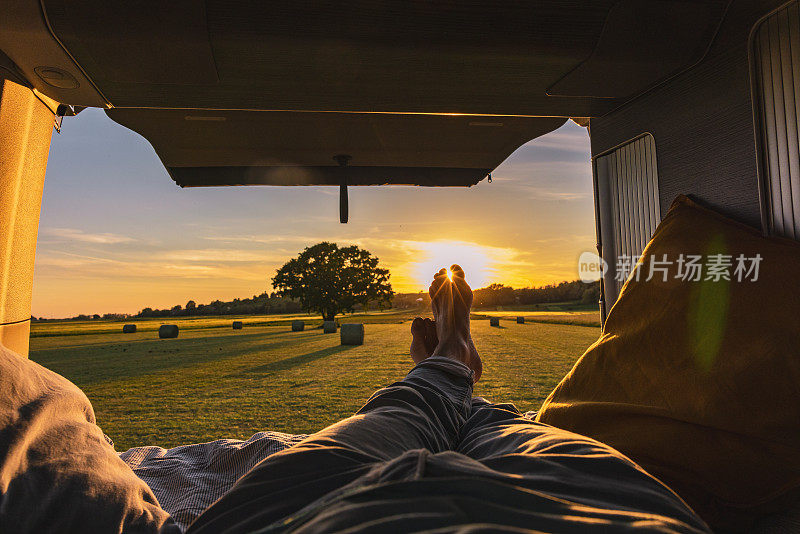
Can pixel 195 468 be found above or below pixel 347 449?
below

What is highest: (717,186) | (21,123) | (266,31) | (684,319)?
(266,31)

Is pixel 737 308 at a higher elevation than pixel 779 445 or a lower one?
higher

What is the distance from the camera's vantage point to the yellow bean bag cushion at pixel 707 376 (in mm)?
519

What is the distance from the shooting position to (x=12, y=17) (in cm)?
81

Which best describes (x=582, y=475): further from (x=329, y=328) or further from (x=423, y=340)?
(x=329, y=328)

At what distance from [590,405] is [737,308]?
0.83 feet

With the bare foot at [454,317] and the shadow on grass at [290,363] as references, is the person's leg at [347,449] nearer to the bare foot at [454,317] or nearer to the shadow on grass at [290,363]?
the bare foot at [454,317]

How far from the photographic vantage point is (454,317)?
4.99 feet

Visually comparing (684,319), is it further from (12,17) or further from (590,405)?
(12,17)

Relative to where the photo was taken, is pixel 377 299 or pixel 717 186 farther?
pixel 377 299

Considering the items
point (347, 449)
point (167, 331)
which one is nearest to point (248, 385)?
point (347, 449)

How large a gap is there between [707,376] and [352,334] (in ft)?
21.7

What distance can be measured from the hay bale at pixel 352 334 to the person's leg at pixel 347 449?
20.7 ft

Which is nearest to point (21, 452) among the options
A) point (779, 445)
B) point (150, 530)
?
point (150, 530)
